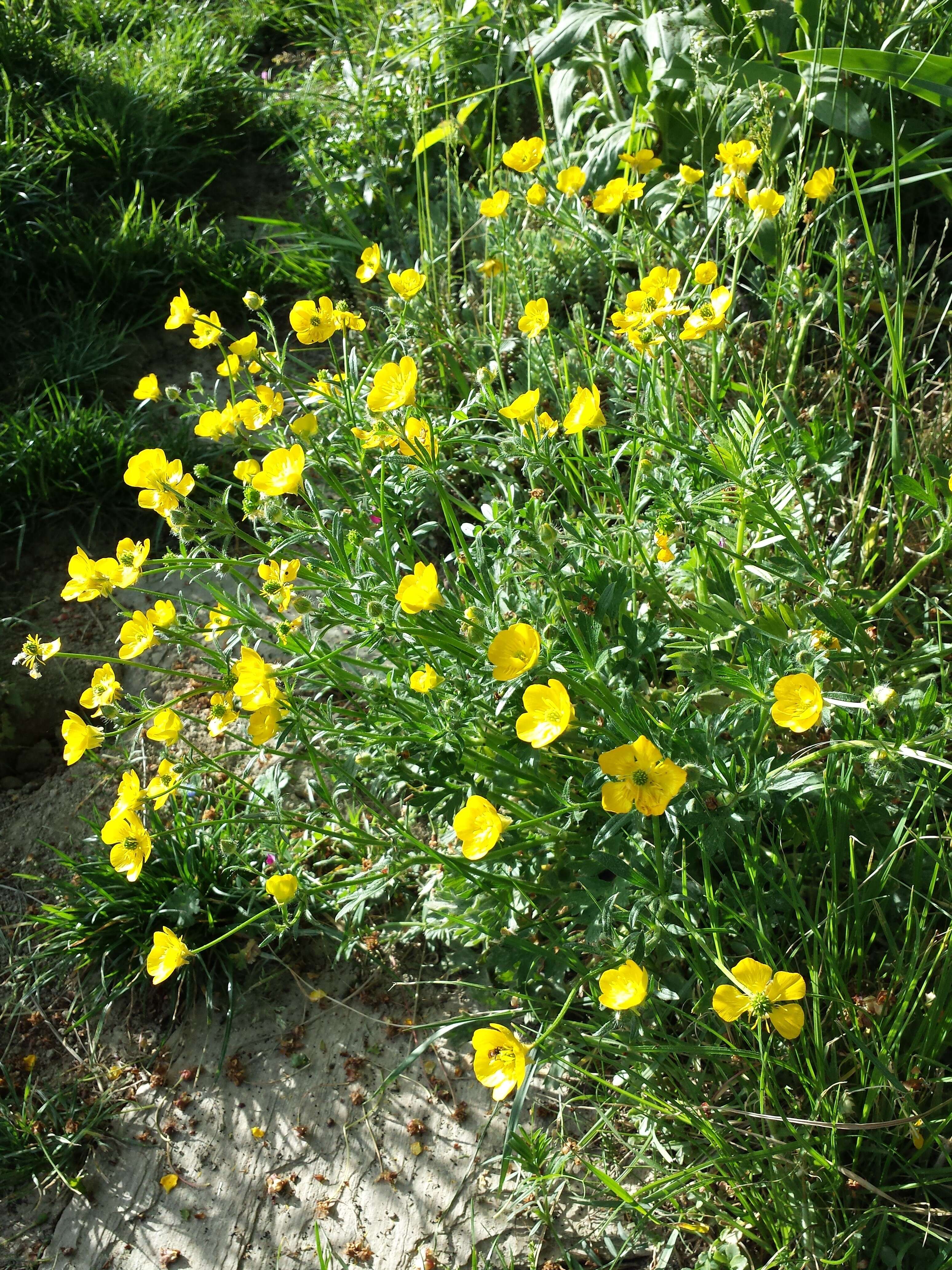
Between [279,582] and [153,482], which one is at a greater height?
[153,482]

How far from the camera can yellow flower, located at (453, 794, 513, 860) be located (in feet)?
4.76

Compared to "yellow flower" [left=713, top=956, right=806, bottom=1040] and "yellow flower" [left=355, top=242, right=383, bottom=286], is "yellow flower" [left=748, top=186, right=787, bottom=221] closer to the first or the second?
"yellow flower" [left=355, top=242, right=383, bottom=286]

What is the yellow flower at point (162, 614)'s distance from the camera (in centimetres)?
174

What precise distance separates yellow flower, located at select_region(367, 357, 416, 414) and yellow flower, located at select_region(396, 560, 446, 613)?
0.36 m

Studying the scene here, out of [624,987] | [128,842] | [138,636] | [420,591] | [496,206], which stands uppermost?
[496,206]

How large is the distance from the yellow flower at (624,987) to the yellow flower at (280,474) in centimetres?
93

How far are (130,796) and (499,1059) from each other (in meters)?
0.78

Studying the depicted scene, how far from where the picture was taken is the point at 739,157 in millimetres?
1964

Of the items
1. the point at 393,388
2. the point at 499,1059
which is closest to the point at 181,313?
the point at 393,388

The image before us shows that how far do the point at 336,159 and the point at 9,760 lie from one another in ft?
8.24

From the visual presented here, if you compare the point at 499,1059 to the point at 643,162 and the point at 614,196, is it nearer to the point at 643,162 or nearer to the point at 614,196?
the point at 614,196

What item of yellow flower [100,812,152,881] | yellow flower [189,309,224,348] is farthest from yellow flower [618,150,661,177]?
yellow flower [100,812,152,881]

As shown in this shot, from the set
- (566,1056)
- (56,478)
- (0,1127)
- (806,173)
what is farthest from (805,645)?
(56,478)

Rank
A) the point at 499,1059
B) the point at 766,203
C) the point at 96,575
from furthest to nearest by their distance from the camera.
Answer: the point at 766,203
the point at 96,575
the point at 499,1059
